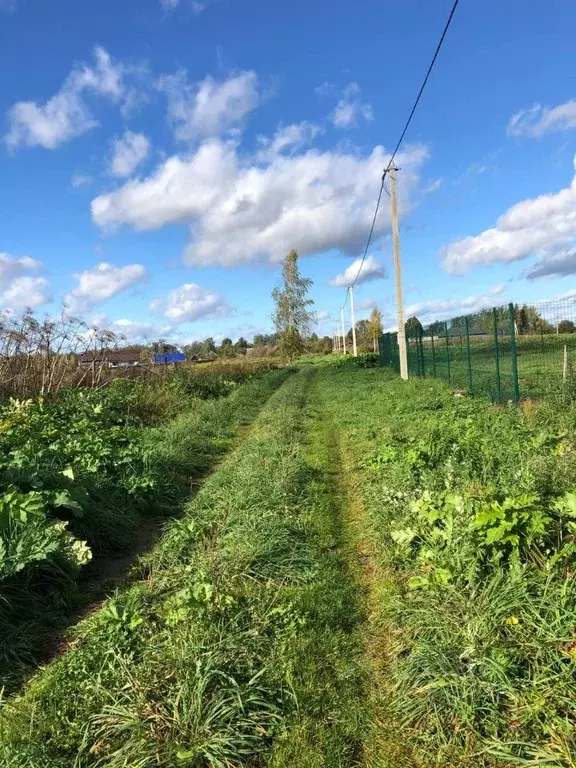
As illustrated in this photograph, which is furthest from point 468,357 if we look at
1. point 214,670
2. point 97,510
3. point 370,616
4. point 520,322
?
point 214,670

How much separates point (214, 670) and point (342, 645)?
89cm

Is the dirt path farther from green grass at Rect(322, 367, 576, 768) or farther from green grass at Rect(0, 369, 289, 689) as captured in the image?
green grass at Rect(0, 369, 289, 689)

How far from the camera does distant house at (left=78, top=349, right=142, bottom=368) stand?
1447cm

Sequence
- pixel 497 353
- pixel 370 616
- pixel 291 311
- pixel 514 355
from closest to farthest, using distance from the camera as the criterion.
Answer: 1. pixel 370 616
2. pixel 514 355
3. pixel 497 353
4. pixel 291 311

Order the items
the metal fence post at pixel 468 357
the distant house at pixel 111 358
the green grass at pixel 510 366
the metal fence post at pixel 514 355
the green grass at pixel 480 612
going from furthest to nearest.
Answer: the distant house at pixel 111 358 → the metal fence post at pixel 468 357 → the green grass at pixel 510 366 → the metal fence post at pixel 514 355 → the green grass at pixel 480 612

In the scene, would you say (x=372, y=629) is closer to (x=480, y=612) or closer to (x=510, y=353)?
(x=480, y=612)

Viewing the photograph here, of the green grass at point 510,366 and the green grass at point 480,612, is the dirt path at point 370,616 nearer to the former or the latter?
the green grass at point 480,612

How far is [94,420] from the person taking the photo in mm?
10070

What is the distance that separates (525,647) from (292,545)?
7.41 feet

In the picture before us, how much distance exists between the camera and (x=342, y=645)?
334 centimetres

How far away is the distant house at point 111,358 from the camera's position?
1447 cm

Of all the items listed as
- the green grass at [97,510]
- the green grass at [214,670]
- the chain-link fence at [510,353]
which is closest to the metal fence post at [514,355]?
the chain-link fence at [510,353]

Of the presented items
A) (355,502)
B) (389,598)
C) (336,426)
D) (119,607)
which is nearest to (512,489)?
(389,598)

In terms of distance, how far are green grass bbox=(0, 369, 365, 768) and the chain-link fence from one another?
6.33 meters
